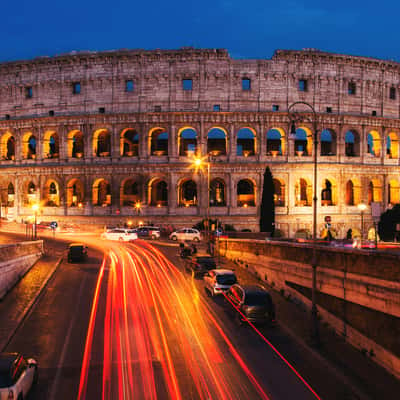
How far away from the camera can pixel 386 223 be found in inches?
1789

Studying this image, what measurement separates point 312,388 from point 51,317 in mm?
11987

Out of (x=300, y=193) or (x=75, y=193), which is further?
(x=75, y=193)

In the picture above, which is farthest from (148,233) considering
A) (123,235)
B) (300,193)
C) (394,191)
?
(394,191)

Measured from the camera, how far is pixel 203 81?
47969 millimetres

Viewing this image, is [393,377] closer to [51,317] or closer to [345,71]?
[51,317]

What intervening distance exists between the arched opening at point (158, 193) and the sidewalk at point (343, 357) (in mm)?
33273

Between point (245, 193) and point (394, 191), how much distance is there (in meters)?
19.7

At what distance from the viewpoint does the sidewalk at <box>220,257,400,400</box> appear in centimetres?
1247

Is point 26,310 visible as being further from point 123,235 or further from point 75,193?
point 75,193

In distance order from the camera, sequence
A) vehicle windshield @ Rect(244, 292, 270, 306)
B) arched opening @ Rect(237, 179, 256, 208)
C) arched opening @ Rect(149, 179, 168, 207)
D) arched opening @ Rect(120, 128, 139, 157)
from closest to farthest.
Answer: vehicle windshield @ Rect(244, 292, 270, 306), arched opening @ Rect(149, 179, 168, 207), arched opening @ Rect(237, 179, 256, 208), arched opening @ Rect(120, 128, 139, 157)

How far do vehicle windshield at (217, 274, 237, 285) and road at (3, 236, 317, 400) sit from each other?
1.33 meters

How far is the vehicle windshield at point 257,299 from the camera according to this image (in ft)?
57.2

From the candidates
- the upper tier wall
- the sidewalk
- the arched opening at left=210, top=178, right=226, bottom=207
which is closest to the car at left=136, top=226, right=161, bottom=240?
the arched opening at left=210, top=178, right=226, bottom=207

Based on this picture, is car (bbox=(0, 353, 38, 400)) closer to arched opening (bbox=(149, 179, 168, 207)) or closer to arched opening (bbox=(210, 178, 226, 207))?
arched opening (bbox=(149, 179, 168, 207))
